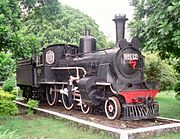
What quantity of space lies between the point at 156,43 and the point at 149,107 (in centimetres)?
219

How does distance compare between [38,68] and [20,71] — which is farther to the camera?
[20,71]

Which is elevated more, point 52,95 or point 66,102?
point 52,95

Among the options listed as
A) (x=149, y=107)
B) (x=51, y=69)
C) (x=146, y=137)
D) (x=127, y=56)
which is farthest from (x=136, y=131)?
(x=51, y=69)

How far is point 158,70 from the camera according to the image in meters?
18.5

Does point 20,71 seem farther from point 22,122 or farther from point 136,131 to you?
point 136,131

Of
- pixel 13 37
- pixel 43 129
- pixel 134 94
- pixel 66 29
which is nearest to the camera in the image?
pixel 13 37

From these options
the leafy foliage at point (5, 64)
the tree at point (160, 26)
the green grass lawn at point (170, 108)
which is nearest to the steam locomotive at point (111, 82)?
the tree at point (160, 26)

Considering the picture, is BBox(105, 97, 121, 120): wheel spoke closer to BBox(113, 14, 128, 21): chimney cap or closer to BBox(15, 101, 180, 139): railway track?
BBox(15, 101, 180, 139): railway track

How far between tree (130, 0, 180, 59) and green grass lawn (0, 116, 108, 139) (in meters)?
2.98

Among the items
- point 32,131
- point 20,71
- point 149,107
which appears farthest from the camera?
point 20,71

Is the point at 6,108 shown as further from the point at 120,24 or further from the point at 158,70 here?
the point at 158,70

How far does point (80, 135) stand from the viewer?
25.4ft

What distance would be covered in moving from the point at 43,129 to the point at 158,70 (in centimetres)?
1143

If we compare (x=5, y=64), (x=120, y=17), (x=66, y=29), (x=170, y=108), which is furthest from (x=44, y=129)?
(x=66, y=29)
